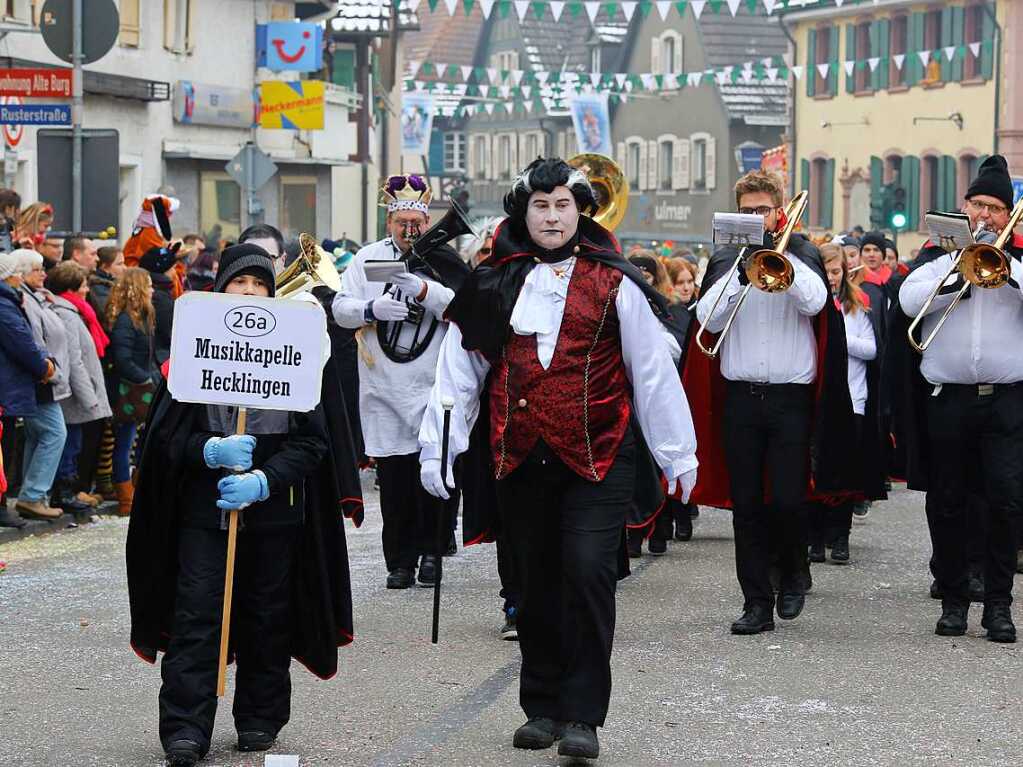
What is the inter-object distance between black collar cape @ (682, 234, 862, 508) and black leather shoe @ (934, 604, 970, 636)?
0.76 metres

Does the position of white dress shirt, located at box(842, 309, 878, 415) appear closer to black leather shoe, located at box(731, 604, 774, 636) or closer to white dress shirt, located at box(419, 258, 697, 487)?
black leather shoe, located at box(731, 604, 774, 636)

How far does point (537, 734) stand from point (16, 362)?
6173mm

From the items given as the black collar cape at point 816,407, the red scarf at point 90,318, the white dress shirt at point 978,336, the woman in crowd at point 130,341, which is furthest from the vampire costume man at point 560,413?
the woman in crowd at point 130,341

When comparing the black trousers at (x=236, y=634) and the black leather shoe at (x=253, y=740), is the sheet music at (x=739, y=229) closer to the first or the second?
the black trousers at (x=236, y=634)

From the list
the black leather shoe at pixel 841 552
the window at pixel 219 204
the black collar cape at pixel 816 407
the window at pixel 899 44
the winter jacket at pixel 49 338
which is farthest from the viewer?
the window at pixel 899 44

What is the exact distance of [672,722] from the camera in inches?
290

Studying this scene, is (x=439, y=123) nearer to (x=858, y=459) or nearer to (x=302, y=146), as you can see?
(x=302, y=146)

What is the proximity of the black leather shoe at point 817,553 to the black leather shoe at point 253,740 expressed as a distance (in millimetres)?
5622

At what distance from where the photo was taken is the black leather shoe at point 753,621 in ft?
30.0

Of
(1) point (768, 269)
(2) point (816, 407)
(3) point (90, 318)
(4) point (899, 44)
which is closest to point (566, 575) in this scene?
(1) point (768, 269)

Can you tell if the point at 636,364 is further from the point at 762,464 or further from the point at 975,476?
the point at 975,476

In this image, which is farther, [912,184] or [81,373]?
[912,184]

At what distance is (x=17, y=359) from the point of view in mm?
12102

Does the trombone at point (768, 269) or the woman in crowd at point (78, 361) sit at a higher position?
the trombone at point (768, 269)
